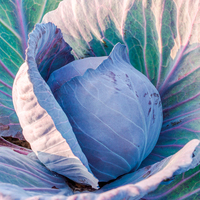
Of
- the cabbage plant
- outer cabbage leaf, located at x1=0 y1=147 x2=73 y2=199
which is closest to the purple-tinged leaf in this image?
the cabbage plant

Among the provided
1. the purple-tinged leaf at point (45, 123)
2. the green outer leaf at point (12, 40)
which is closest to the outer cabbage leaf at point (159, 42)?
the green outer leaf at point (12, 40)

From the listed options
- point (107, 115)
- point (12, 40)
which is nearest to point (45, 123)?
point (107, 115)

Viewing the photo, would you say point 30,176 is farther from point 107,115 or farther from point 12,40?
point 12,40

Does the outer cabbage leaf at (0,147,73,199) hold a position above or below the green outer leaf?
below

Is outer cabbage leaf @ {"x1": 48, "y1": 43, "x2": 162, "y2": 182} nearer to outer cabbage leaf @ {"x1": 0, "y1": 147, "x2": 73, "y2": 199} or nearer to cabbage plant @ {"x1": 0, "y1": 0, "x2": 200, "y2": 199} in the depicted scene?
cabbage plant @ {"x1": 0, "y1": 0, "x2": 200, "y2": 199}

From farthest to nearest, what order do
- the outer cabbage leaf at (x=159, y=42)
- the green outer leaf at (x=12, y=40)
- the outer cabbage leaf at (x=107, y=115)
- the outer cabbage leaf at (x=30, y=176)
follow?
the green outer leaf at (x=12, y=40) < the outer cabbage leaf at (x=159, y=42) < the outer cabbage leaf at (x=107, y=115) < the outer cabbage leaf at (x=30, y=176)

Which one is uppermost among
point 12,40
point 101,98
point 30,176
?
point 12,40

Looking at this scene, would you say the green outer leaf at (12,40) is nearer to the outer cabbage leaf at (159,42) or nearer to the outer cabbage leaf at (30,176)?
the outer cabbage leaf at (159,42)
